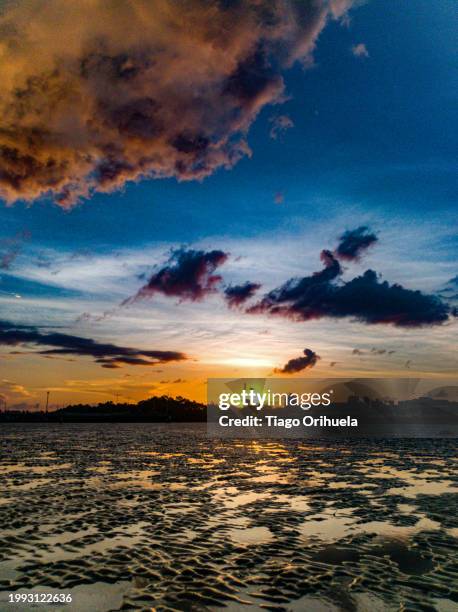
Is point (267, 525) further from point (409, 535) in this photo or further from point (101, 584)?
point (101, 584)

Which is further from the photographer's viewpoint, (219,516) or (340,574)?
(219,516)

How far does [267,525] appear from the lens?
19188mm

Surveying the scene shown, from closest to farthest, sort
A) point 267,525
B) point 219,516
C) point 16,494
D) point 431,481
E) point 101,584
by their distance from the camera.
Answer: point 101,584 → point 267,525 → point 219,516 → point 16,494 → point 431,481

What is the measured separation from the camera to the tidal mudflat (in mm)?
11789

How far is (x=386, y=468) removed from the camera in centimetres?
4216

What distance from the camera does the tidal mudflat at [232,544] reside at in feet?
38.7

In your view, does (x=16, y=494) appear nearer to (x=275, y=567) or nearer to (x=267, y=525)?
(x=267, y=525)

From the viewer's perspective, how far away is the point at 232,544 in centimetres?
1630

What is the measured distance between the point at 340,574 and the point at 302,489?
52.0 ft

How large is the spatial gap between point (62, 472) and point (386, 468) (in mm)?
28588

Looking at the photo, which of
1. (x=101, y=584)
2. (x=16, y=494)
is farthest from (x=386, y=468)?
(x=101, y=584)

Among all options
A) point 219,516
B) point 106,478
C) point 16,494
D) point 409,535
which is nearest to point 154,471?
point 106,478

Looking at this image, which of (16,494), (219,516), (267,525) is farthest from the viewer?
(16,494)

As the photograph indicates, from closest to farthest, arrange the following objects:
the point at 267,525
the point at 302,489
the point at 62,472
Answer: the point at 267,525, the point at 302,489, the point at 62,472
